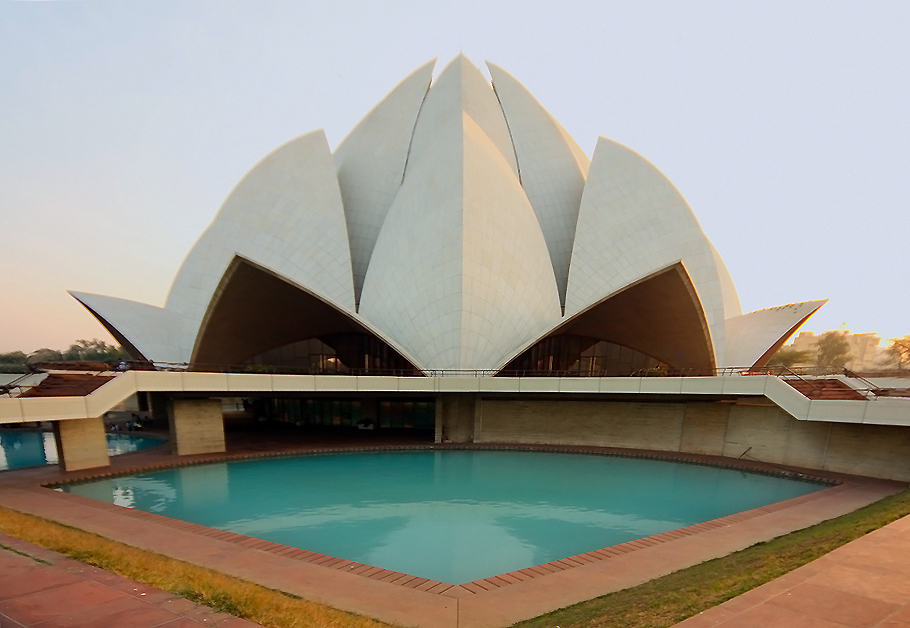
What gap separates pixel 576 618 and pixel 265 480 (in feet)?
30.5

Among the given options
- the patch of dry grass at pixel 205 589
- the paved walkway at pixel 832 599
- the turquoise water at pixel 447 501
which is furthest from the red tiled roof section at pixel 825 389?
the patch of dry grass at pixel 205 589

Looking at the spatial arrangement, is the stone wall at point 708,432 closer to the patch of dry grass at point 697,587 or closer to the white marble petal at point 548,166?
the patch of dry grass at point 697,587

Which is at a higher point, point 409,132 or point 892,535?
point 409,132

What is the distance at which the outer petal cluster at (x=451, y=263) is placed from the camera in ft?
55.4

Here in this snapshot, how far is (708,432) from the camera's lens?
14.1 metres

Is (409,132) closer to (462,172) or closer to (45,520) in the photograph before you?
(462,172)

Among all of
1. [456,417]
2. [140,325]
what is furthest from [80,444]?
[140,325]

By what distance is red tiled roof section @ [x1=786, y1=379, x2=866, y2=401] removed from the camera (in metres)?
10.8

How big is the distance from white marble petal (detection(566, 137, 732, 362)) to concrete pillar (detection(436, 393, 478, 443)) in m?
6.27

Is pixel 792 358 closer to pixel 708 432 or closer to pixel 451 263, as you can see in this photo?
pixel 708 432

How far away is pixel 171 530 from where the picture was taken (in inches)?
248

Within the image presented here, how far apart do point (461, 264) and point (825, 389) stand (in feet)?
39.1

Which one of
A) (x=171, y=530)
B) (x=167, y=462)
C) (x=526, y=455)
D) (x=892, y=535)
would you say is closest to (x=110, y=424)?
(x=167, y=462)

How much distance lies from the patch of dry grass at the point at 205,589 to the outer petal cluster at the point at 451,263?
1181 cm
